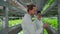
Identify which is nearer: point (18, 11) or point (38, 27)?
point (38, 27)

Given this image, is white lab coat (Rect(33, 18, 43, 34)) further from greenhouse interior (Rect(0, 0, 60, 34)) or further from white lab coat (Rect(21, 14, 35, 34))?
greenhouse interior (Rect(0, 0, 60, 34))

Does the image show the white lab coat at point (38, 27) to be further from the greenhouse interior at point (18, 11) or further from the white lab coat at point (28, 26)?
the greenhouse interior at point (18, 11)

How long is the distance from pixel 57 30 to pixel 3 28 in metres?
0.82

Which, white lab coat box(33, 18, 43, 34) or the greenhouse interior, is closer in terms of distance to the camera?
white lab coat box(33, 18, 43, 34)

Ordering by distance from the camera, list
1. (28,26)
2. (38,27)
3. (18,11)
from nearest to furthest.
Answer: (28,26) → (38,27) → (18,11)

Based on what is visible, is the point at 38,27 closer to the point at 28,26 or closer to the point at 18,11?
the point at 28,26

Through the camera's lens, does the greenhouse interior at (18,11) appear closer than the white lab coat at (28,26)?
No

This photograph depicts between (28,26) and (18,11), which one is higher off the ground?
(18,11)

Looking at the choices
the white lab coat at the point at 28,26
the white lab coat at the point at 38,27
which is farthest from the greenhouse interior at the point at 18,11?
the white lab coat at the point at 28,26

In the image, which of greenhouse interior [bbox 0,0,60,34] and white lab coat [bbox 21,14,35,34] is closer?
white lab coat [bbox 21,14,35,34]

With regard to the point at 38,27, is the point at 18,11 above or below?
above

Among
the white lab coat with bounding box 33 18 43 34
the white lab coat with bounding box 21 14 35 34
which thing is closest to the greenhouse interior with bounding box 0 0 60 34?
the white lab coat with bounding box 33 18 43 34

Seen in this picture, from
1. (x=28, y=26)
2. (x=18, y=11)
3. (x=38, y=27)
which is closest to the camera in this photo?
(x=28, y=26)

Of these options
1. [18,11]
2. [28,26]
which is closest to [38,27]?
[28,26]
